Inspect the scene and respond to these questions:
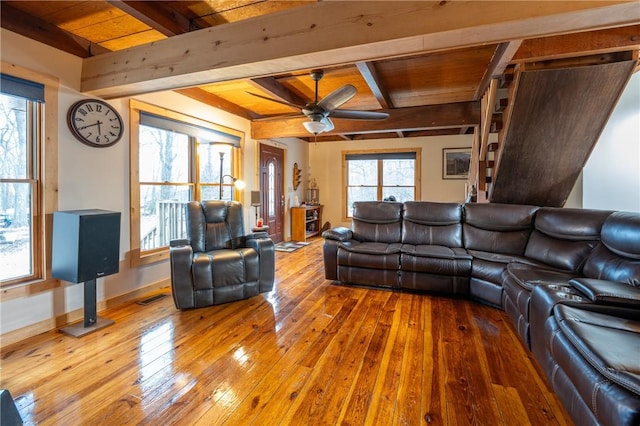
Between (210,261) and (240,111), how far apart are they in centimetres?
289

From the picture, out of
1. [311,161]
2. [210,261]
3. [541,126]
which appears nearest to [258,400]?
[210,261]

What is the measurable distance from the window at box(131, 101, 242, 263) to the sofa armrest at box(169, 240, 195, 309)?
740 millimetres

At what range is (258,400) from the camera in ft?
5.60

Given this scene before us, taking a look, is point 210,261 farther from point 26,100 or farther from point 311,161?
point 311,161

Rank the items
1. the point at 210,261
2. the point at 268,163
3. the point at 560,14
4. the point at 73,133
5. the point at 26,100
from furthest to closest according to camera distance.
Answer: the point at 268,163, the point at 210,261, the point at 73,133, the point at 26,100, the point at 560,14

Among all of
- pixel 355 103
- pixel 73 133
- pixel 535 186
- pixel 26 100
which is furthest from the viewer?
pixel 355 103

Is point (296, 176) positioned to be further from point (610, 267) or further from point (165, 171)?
point (610, 267)

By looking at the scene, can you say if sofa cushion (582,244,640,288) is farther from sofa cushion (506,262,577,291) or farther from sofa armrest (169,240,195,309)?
sofa armrest (169,240,195,309)

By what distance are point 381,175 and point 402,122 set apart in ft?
9.68

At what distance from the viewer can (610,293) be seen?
1.68m

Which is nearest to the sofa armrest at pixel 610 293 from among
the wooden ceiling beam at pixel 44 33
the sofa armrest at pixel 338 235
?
the sofa armrest at pixel 338 235

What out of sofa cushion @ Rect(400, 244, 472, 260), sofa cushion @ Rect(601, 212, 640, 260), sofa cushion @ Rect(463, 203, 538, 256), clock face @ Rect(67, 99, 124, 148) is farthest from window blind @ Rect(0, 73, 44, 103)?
sofa cushion @ Rect(601, 212, 640, 260)

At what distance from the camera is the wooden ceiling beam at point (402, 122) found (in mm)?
4297

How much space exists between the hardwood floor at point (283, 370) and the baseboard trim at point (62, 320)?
3.8 inches
